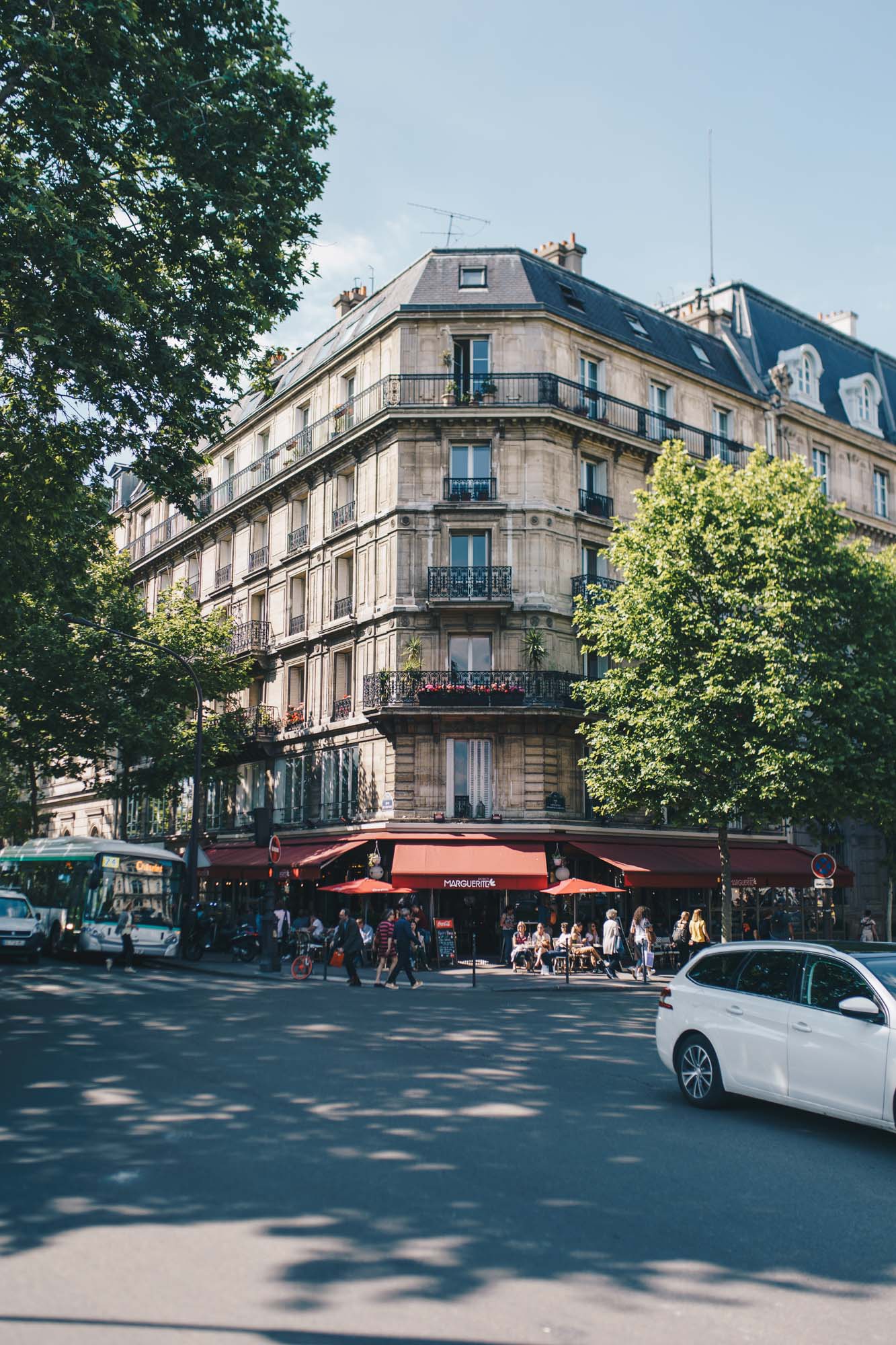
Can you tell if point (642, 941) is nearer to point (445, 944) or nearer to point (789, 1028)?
point (445, 944)

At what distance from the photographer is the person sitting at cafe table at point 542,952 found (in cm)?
2558

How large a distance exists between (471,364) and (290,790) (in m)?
13.5

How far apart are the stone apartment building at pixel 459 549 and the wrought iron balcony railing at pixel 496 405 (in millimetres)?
75

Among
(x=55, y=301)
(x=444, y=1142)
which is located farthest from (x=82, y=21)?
(x=444, y=1142)

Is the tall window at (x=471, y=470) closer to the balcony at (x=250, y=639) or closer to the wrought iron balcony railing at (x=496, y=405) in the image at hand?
the wrought iron balcony railing at (x=496, y=405)

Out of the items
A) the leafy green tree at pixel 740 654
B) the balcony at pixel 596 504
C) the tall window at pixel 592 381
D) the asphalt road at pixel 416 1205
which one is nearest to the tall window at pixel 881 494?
the tall window at pixel 592 381

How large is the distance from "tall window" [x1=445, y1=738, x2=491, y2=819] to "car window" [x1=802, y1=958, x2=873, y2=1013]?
20.4 meters

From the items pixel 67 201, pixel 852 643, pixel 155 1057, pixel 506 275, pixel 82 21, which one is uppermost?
pixel 506 275

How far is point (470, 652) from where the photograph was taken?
29672 millimetres

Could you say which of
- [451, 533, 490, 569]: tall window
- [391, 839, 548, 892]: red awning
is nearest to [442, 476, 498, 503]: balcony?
[451, 533, 490, 569]: tall window

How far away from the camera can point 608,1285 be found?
525cm

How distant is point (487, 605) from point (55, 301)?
1614 centimetres

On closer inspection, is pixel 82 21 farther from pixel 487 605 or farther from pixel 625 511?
pixel 625 511

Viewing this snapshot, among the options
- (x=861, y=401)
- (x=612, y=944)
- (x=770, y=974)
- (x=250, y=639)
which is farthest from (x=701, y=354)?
(x=770, y=974)
